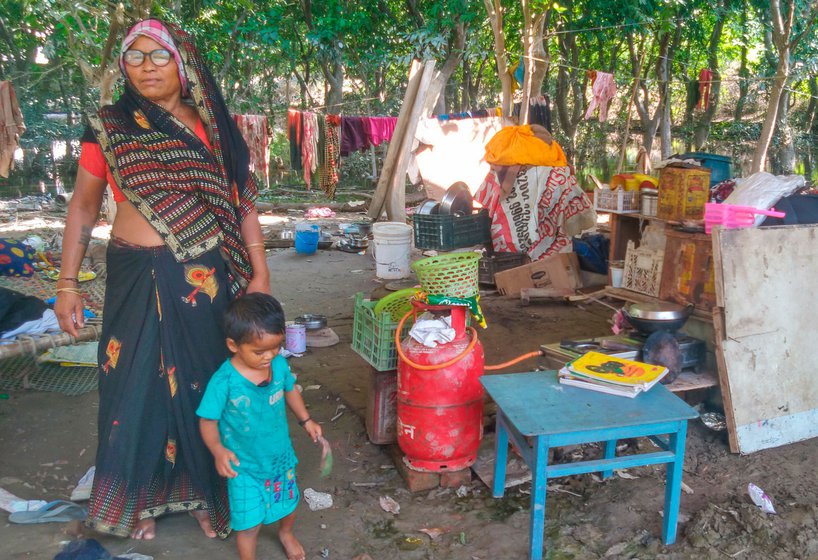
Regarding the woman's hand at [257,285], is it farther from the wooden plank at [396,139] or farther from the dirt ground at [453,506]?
the wooden plank at [396,139]

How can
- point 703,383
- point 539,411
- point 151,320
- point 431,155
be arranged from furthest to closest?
point 431,155 → point 703,383 → point 539,411 → point 151,320

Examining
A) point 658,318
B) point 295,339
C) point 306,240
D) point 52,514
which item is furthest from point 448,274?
point 306,240

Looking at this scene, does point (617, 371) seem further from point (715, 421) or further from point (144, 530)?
point (144, 530)

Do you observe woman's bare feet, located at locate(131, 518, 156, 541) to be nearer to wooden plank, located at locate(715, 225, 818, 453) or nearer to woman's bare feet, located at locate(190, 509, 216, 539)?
woman's bare feet, located at locate(190, 509, 216, 539)

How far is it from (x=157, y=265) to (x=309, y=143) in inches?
353

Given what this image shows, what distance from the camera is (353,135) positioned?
11.6 metres

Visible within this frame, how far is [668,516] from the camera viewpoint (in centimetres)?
263

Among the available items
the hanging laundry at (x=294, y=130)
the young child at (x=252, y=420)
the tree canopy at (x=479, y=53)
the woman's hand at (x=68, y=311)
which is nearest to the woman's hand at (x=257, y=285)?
the young child at (x=252, y=420)

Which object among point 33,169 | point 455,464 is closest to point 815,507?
point 455,464

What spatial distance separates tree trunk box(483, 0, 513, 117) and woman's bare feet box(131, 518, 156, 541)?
727 centimetres

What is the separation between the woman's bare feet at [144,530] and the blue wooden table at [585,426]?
1.46 m

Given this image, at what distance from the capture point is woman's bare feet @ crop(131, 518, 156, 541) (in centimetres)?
256

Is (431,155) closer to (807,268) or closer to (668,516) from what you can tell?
(807,268)

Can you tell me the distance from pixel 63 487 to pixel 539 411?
88.1 inches
